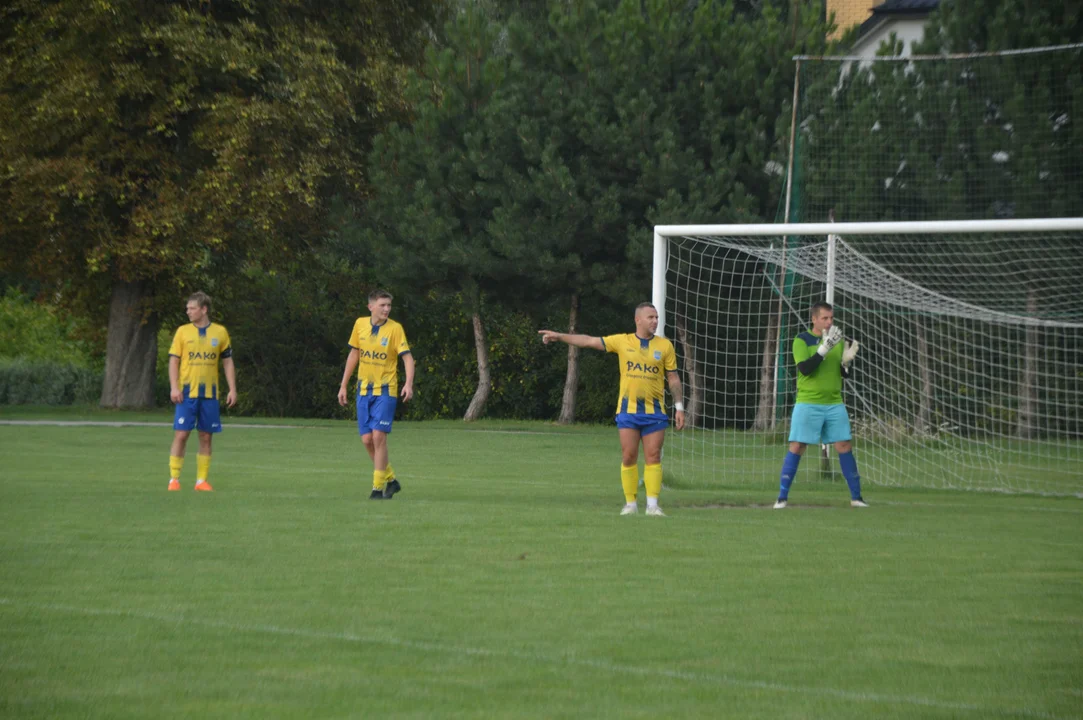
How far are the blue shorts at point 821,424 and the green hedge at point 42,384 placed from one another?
106 ft

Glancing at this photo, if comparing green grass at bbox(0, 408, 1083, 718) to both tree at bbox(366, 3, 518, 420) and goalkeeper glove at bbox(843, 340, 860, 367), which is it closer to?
goalkeeper glove at bbox(843, 340, 860, 367)

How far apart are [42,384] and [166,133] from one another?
13.6 metres

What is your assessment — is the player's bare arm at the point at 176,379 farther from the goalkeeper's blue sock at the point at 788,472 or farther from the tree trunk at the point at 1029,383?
the tree trunk at the point at 1029,383

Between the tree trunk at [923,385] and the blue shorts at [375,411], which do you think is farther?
the tree trunk at [923,385]

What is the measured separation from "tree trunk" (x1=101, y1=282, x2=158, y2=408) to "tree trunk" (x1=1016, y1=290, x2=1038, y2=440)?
67.3 feet

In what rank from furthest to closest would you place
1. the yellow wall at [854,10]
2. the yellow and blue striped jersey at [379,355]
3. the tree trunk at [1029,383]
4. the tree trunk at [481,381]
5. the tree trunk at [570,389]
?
the yellow wall at [854,10] < the tree trunk at [481,381] < the tree trunk at [570,389] < the tree trunk at [1029,383] < the yellow and blue striped jersey at [379,355]

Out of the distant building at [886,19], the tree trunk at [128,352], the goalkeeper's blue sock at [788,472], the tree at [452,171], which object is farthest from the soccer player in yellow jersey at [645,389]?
the distant building at [886,19]

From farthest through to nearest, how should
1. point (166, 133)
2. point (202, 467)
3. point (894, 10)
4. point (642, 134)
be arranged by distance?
point (894, 10) < point (166, 133) < point (642, 134) < point (202, 467)

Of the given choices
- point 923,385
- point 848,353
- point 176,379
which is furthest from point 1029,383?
point 176,379

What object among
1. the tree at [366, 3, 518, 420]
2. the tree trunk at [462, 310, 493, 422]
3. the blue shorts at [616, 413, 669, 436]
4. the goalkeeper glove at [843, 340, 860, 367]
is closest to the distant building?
the tree at [366, 3, 518, 420]

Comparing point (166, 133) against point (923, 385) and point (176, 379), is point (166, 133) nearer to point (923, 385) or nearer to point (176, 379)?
point (923, 385)

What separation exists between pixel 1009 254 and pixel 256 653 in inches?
832

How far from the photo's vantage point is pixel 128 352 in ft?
116

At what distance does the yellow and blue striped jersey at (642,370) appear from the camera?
12.5 meters
